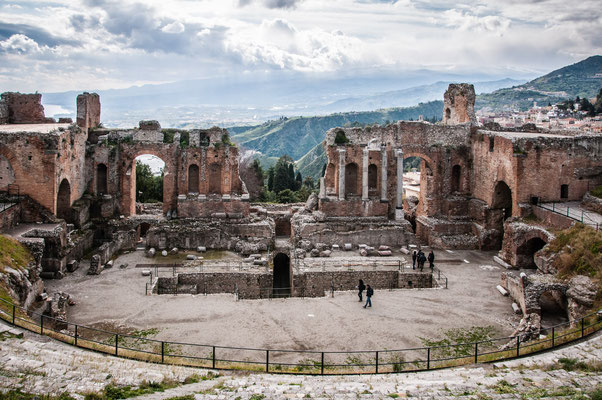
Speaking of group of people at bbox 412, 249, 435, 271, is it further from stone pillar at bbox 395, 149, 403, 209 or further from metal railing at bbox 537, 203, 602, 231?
stone pillar at bbox 395, 149, 403, 209

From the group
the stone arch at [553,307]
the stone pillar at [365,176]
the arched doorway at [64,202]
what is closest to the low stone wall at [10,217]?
the arched doorway at [64,202]

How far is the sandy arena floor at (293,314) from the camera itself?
69.0 feet

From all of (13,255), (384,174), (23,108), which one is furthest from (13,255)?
(384,174)

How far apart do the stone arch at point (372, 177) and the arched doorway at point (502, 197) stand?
25.0 ft

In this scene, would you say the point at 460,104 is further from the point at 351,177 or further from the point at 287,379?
the point at 287,379

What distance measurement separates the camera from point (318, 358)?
19.5 meters

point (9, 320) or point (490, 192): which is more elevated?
point (490, 192)

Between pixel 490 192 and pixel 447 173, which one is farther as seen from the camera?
pixel 447 173

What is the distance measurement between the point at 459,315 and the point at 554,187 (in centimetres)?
1238

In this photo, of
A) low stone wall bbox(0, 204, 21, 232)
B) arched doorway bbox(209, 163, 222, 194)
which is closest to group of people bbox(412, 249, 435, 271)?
arched doorway bbox(209, 163, 222, 194)

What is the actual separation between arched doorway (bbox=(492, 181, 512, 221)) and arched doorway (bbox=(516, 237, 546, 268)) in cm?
471

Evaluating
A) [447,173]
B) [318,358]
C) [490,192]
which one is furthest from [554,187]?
[318,358]

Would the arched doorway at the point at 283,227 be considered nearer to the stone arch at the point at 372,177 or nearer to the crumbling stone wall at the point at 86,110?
the stone arch at the point at 372,177

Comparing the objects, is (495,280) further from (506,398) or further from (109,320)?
(109,320)
